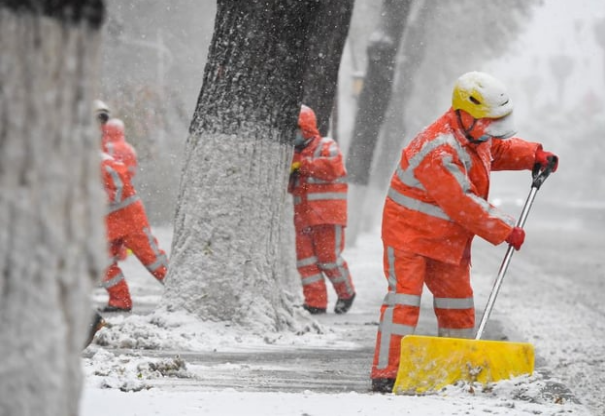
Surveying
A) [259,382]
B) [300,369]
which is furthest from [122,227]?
[259,382]

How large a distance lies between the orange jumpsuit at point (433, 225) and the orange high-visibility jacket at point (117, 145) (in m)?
4.78

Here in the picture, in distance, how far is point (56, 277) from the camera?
81.2 inches

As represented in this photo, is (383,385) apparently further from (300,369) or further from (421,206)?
(421,206)

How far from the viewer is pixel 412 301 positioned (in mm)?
5176

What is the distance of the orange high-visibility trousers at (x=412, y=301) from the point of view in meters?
5.16

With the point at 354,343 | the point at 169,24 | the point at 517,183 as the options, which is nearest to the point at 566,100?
the point at 517,183

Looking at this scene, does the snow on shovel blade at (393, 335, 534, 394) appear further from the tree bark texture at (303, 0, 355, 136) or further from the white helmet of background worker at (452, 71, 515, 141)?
the tree bark texture at (303, 0, 355, 136)

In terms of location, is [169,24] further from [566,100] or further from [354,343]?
[566,100]

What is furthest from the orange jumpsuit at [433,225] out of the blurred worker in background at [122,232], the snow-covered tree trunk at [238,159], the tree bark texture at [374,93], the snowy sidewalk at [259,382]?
the tree bark texture at [374,93]

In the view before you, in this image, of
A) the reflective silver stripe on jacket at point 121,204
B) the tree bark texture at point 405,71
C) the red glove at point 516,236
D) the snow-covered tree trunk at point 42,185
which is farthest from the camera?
the tree bark texture at point 405,71

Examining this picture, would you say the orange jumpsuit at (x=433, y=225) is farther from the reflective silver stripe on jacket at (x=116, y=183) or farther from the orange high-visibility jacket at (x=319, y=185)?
the reflective silver stripe on jacket at (x=116, y=183)

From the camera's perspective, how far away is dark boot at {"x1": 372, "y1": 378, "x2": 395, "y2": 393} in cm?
510

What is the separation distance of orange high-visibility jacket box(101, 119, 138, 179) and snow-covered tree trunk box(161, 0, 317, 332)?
3.27 m

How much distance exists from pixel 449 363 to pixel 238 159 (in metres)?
2.10
